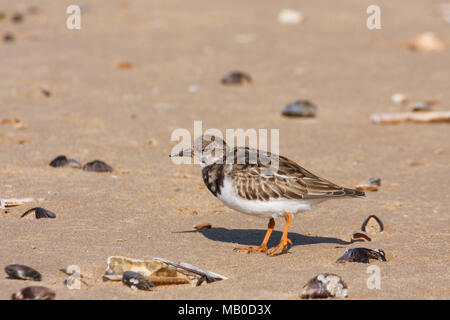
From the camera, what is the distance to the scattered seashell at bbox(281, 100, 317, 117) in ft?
33.4

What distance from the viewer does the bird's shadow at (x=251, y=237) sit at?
6473 millimetres

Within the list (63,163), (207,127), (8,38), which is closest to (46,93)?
(207,127)

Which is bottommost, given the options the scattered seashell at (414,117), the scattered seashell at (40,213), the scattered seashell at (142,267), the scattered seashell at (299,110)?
the scattered seashell at (142,267)

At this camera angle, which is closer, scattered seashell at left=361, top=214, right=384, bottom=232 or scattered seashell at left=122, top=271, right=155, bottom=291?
scattered seashell at left=122, top=271, right=155, bottom=291

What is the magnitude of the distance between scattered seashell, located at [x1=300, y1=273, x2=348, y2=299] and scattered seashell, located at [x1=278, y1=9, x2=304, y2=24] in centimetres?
1003

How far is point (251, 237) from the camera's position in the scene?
22.0 ft

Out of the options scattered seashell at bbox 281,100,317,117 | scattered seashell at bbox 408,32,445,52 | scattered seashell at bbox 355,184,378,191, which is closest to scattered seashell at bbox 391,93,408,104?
scattered seashell at bbox 281,100,317,117

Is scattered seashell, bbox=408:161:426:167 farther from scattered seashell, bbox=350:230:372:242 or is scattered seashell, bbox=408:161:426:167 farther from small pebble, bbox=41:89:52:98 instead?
small pebble, bbox=41:89:52:98

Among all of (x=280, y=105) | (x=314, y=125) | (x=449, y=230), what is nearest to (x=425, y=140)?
(x=314, y=125)

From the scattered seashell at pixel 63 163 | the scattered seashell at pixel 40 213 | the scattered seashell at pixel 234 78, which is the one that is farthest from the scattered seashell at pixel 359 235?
the scattered seashell at pixel 234 78

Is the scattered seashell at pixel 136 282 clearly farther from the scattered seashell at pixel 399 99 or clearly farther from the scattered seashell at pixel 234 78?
the scattered seashell at pixel 399 99

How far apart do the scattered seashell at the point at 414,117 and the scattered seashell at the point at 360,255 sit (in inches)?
175
